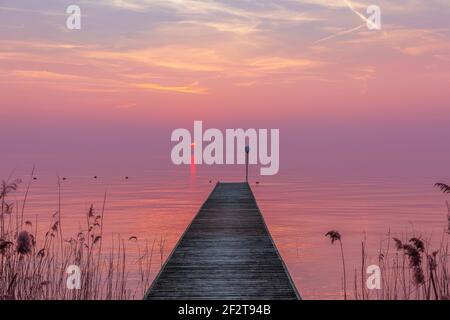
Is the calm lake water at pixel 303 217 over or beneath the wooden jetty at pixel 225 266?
over

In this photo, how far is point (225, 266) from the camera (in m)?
10.8

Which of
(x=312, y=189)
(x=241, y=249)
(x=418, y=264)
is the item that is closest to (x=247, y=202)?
(x=241, y=249)

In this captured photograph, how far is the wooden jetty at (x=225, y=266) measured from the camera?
8966 millimetres

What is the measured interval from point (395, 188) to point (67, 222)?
2982 centimetres

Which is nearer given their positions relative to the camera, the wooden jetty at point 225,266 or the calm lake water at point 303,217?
the wooden jetty at point 225,266

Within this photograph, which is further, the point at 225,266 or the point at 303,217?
the point at 303,217

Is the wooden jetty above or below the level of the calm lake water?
below

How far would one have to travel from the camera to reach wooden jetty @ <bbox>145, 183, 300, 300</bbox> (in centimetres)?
897

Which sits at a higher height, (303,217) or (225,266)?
(303,217)

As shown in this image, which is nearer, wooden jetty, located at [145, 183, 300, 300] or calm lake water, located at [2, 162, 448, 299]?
wooden jetty, located at [145, 183, 300, 300]
